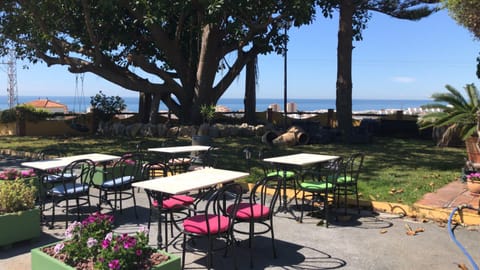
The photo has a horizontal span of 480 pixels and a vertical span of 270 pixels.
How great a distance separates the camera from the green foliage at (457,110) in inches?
317

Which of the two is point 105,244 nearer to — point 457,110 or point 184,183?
point 184,183

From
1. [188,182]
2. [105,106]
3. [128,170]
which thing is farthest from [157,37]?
[188,182]

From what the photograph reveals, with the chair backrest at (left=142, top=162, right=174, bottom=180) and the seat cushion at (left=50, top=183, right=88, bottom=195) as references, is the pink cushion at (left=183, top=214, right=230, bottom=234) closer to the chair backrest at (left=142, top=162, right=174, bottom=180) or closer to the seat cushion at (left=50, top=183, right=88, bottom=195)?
the chair backrest at (left=142, top=162, right=174, bottom=180)

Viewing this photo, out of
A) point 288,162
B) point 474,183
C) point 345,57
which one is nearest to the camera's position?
point 288,162

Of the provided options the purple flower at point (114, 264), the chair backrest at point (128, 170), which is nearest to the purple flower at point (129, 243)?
the purple flower at point (114, 264)

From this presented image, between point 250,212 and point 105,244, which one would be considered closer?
point 105,244

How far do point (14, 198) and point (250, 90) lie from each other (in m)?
16.0

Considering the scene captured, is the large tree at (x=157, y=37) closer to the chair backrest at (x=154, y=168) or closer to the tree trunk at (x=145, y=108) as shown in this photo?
the tree trunk at (x=145, y=108)

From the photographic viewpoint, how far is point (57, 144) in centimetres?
1437

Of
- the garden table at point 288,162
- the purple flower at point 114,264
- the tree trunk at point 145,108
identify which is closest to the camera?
the purple flower at point 114,264

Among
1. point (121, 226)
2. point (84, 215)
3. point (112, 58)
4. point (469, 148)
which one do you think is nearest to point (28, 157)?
point (84, 215)

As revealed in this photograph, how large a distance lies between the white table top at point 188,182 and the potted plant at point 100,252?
76cm

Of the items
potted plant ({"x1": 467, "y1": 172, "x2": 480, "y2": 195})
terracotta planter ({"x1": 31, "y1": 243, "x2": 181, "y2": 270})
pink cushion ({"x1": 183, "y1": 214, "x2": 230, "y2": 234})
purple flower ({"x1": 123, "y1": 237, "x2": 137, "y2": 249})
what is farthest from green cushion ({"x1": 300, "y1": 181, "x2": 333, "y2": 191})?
purple flower ({"x1": 123, "y1": 237, "x2": 137, "y2": 249})

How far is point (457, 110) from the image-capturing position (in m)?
8.31
